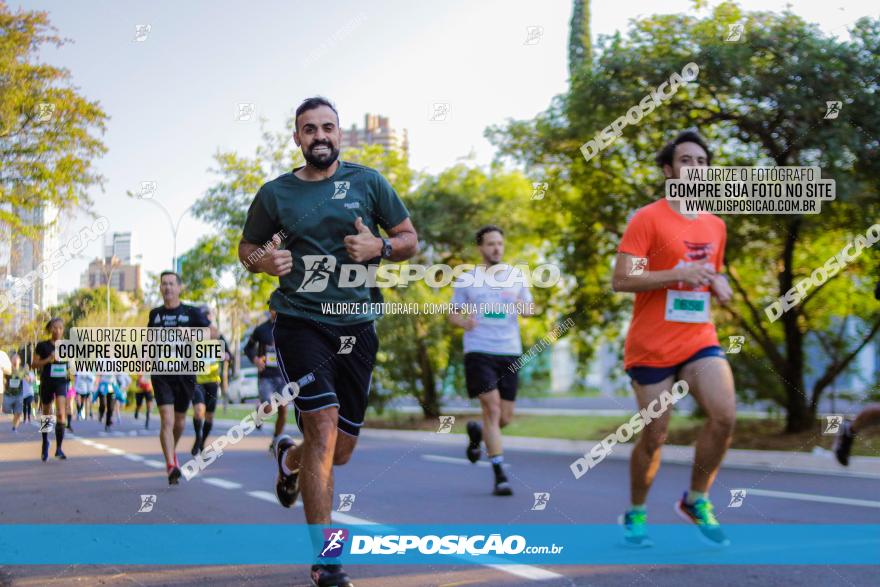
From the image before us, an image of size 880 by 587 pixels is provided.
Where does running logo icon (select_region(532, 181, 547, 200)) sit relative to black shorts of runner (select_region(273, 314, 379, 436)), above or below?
above

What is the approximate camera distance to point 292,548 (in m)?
5.32

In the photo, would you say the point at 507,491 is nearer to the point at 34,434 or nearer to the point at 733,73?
the point at 733,73

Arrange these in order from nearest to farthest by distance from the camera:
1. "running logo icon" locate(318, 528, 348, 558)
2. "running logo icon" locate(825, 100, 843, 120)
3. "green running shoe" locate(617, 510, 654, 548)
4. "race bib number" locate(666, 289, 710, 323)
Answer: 1. "running logo icon" locate(318, 528, 348, 558)
2. "race bib number" locate(666, 289, 710, 323)
3. "green running shoe" locate(617, 510, 654, 548)
4. "running logo icon" locate(825, 100, 843, 120)

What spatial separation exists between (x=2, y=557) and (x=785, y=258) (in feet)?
31.4

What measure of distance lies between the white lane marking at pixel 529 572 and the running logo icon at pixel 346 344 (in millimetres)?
1252

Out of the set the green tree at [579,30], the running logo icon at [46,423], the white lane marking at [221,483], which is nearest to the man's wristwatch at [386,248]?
the white lane marking at [221,483]

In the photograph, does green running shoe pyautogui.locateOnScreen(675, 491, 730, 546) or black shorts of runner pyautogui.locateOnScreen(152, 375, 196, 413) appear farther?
black shorts of runner pyautogui.locateOnScreen(152, 375, 196, 413)

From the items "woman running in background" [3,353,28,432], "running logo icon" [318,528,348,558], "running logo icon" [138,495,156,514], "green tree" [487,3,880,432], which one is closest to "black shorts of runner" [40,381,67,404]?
"woman running in background" [3,353,28,432]

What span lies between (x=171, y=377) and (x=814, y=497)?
584 centimetres

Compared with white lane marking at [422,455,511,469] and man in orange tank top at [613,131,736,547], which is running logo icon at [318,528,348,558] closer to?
man in orange tank top at [613,131,736,547]

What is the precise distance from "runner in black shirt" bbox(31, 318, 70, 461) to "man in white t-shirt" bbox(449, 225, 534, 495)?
20.4 ft

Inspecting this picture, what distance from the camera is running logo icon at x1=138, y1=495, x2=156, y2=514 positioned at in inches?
277

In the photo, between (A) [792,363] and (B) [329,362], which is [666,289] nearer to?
(B) [329,362]

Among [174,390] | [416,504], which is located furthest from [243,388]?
[416,504]
